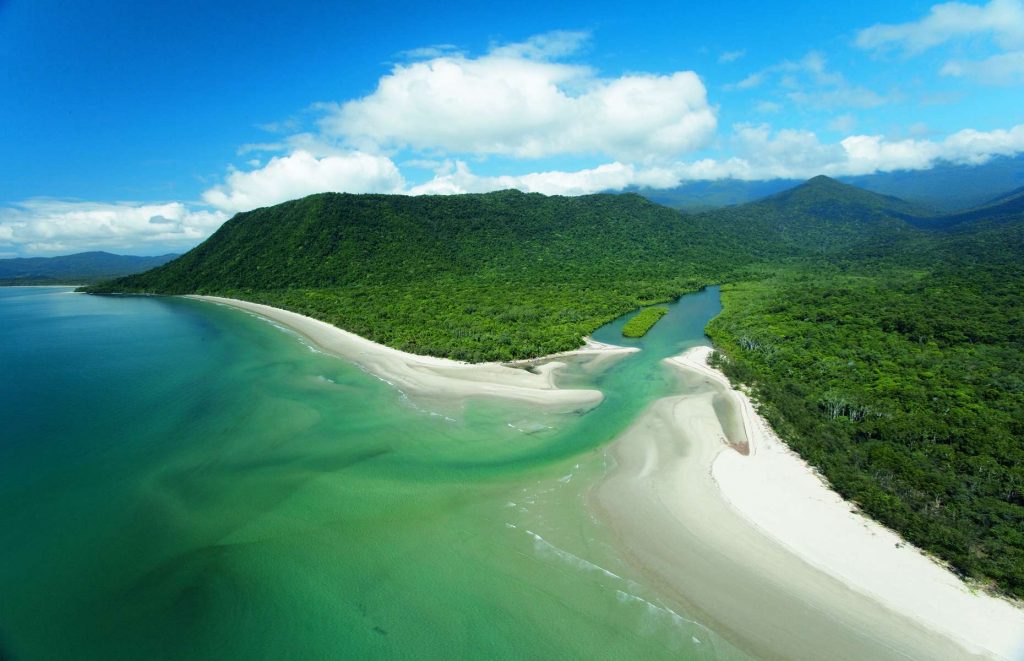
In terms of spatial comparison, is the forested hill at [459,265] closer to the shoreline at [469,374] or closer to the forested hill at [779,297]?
the forested hill at [779,297]

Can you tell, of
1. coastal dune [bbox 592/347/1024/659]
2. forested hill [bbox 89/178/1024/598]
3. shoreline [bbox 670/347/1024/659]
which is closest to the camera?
coastal dune [bbox 592/347/1024/659]

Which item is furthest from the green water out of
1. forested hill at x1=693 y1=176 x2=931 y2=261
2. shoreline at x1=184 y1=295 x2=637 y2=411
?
forested hill at x1=693 y1=176 x2=931 y2=261

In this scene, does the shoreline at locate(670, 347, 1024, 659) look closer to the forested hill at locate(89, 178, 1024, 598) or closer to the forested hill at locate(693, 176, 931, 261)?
the forested hill at locate(89, 178, 1024, 598)

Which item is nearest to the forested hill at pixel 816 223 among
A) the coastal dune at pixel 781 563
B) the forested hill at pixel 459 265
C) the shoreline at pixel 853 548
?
the forested hill at pixel 459 265

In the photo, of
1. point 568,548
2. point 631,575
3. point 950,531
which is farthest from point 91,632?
point 950,531

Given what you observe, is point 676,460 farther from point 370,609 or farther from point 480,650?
point 370,609

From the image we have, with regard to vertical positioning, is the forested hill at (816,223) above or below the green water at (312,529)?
above
